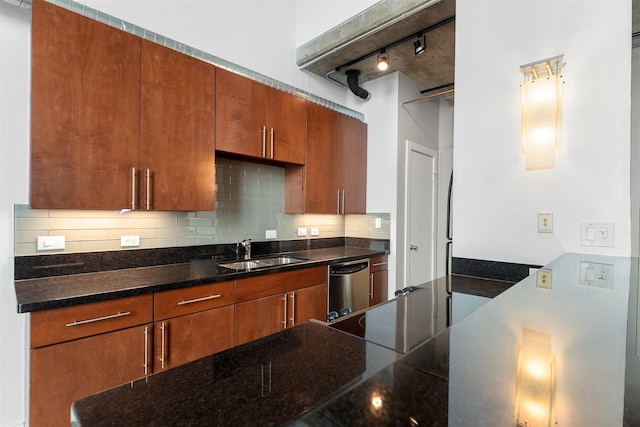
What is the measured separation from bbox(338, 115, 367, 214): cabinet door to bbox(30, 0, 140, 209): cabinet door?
6.90ft

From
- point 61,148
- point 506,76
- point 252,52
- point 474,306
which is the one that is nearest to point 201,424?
point 474,306

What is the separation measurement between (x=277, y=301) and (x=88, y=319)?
4.00 ft

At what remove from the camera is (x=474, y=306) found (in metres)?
1.21

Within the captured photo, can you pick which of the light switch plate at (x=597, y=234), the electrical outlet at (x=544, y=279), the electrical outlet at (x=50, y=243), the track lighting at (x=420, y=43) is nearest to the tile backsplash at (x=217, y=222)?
the electrical outlet at (x=50, y=243)

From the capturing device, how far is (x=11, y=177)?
1.82 meters

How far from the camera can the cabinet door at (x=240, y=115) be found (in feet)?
7.93

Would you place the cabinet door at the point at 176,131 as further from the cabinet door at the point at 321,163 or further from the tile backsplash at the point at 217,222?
the cabinet door at the point at 321,163

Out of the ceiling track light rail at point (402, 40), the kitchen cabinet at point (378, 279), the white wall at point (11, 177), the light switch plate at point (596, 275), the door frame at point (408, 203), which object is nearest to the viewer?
the light switch plate at point (596, 275)

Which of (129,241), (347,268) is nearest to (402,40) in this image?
(347,268)

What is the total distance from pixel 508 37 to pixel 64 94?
2.52 metres

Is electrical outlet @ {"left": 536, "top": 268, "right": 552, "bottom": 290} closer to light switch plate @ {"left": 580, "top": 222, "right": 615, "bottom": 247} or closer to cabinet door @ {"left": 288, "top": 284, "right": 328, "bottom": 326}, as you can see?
light switch plate @ {"left": 580, "top": 222, "right": 615, "bottom": 247}

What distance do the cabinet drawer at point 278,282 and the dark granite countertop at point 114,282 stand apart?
5 cm

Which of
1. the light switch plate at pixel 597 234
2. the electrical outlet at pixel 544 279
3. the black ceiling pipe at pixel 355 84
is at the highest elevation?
the black ceiling pipe at pixel 355 84

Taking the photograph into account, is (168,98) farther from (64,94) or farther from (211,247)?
(211,247)
